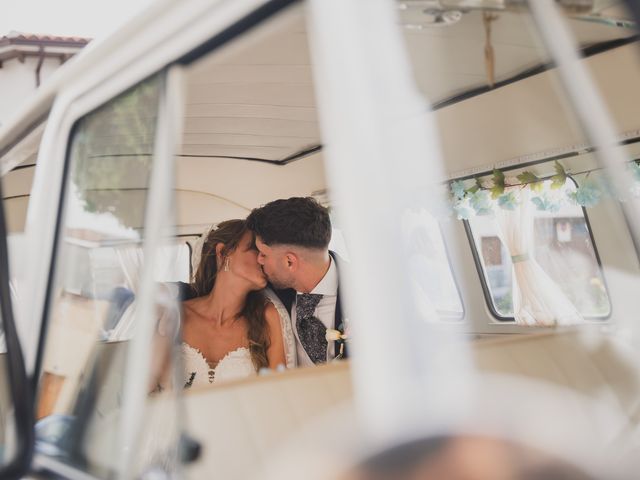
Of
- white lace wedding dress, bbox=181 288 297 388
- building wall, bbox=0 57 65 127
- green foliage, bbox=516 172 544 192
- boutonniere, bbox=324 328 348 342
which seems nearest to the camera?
white lace wedding dress, bbox=181 288 297 388

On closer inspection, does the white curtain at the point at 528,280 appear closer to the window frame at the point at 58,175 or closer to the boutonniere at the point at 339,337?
the boutonniere at the point at 339,337

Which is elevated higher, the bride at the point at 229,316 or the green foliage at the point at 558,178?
the green foliage at the point at 558,178

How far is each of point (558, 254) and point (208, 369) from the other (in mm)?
2068

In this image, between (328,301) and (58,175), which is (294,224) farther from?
(58,175)

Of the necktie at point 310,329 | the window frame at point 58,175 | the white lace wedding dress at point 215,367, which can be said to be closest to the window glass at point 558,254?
the necktie at point 310,329

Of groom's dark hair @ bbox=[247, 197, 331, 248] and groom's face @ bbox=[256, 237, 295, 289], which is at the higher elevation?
groom's dark hair @ bbox=[247, 197, 331, 248]

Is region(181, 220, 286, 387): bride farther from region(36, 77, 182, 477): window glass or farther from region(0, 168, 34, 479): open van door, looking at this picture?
region(0, 168, 34, 479): open van door

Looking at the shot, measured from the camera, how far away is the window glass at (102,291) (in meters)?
1.66

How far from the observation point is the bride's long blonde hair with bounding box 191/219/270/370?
12.9 feet

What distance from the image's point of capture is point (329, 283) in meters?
4.19

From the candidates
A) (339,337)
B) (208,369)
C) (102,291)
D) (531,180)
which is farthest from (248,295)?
(102,291)

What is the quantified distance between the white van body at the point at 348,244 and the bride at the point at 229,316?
2.53 ft

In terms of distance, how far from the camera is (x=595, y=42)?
1.85 m

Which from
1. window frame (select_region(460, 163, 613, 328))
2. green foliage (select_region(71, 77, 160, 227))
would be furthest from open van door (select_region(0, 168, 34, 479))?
window frame (select_region(460, 163, 613, 328))
